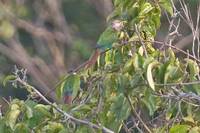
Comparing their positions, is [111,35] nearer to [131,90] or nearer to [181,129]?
[131,90]

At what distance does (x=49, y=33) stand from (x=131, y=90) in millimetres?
7572

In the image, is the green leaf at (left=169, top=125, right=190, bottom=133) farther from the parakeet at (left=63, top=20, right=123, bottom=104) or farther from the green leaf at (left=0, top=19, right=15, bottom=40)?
the green leaf at (left=0, top=19, right=15, bottom=40)

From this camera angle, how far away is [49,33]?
400 inches

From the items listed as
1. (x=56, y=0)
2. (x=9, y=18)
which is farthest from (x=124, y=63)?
(x=56, y=0)

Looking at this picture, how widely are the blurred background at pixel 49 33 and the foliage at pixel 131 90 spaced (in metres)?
6.56

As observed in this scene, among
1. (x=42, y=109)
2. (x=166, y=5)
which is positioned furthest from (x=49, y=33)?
(x=42, y=109)

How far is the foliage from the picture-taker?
8.55 ft

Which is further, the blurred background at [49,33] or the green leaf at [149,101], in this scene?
the blurred background at [49,33]

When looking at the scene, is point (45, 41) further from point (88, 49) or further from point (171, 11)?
point (171, 11)

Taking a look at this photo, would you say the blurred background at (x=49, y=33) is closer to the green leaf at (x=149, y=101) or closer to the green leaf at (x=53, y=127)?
the green leaf at (x=53, y=127)

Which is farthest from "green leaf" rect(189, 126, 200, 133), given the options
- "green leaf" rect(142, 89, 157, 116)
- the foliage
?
"green leaf" rect(142, 89, 157, 116)

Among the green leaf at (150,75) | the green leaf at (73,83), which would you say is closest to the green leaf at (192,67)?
the green leaf at (150,75)

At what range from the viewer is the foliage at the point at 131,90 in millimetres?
2605

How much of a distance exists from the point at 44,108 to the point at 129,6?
45cm
